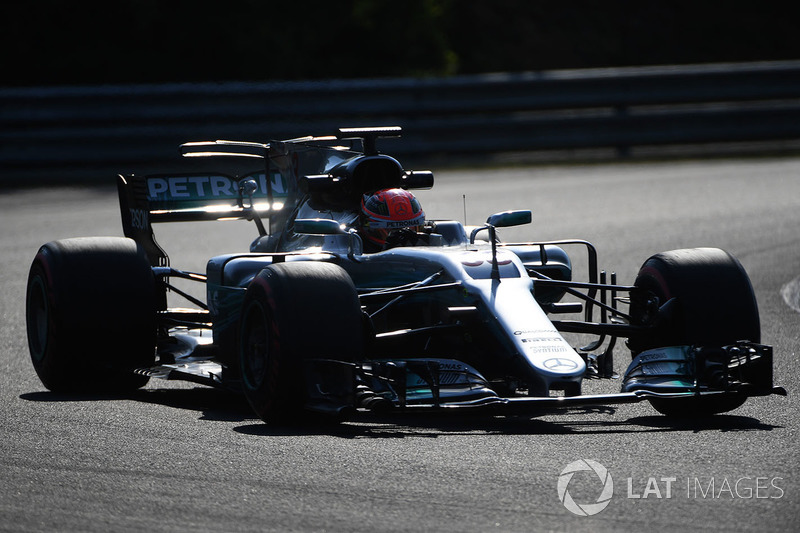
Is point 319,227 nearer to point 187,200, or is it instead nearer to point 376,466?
point 376,466

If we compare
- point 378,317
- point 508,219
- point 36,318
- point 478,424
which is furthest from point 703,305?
point 36,318

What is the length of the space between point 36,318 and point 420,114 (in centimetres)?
1222

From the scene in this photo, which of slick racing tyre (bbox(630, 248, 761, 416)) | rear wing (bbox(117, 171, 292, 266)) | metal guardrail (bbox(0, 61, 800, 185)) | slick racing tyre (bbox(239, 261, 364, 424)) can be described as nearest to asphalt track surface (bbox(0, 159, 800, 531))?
slick racing tyre (bbox(239, 261, 364, 424))

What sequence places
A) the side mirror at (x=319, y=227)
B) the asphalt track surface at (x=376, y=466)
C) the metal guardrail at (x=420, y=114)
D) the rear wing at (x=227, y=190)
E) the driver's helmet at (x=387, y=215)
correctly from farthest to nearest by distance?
1. the metal guardrail at (x=420, y=114)
2. the rear wing at (x=227, y=190)
3. the driver's helmet at (x=387, y=215)
4. the side mirror at (x=319, y=227)
5. the asphalt track surface at (x=376, y=466)

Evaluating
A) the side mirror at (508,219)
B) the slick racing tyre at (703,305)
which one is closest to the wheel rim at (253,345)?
the side mirror at (508,219)

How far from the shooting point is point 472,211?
15.9 metres

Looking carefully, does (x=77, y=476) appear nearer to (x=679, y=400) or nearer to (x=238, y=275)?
(x=238, y=275)

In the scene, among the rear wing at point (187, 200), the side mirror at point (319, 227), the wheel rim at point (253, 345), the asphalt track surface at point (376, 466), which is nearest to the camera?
the asphalt track surface at point (376, 466)

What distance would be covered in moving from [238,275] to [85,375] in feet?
3.77

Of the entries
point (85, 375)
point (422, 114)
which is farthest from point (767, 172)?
point (85, 375)

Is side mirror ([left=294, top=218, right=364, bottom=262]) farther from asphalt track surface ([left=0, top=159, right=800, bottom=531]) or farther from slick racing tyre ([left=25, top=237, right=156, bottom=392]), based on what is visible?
slick racing tyre ([left=25, top=237, right=156, bottom=392])

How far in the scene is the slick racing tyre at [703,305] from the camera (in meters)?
7.13

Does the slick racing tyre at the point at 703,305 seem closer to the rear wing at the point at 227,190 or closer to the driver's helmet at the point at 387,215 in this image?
the driver's helmet at the point at 387,215

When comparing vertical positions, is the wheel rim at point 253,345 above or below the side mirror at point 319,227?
below
